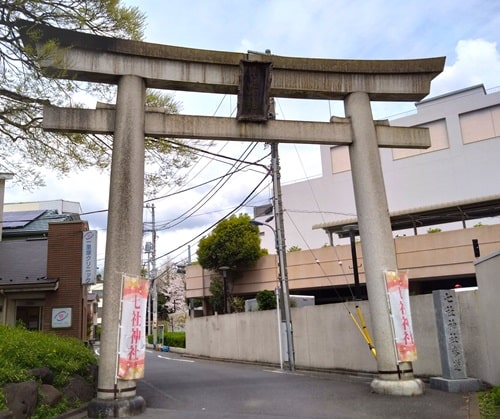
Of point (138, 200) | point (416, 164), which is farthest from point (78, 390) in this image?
point (416, 164)

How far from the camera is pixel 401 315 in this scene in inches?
378

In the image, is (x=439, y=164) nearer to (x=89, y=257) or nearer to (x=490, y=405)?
(x=89, y=257)

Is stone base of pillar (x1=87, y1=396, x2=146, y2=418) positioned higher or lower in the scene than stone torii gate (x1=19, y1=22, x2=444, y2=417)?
lower

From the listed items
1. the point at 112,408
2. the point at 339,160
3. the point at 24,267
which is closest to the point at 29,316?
the point at 24,267

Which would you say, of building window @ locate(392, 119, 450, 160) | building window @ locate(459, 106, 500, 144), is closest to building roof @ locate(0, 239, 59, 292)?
building window @ locate(392, 119, 450, 160)

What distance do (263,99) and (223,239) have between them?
57.2 feet

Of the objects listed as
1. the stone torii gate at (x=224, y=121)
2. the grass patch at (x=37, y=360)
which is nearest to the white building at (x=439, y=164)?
the stone torii gate at (x=224, y=121)

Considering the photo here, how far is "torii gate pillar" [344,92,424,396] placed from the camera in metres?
9.38

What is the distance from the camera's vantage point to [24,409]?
21.9 ft

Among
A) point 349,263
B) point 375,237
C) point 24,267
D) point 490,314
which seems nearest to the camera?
point 490,314

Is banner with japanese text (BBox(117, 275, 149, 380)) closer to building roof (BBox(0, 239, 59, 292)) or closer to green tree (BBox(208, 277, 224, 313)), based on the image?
building roof (BBox(0, 239, 59, 292))

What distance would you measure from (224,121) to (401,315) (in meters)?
5.36

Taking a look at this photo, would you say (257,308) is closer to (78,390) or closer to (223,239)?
(223,239)

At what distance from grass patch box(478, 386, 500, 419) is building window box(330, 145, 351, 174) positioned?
32692 mm
